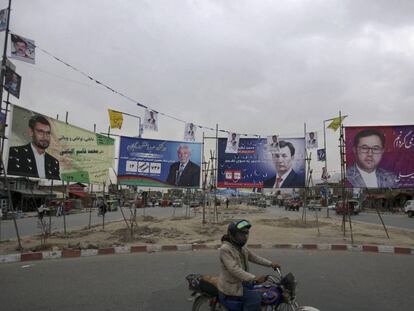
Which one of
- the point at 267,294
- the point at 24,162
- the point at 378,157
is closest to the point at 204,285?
the point at 267,294

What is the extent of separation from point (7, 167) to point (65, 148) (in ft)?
9.67

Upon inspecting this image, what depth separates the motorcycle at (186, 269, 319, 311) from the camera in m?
4.21

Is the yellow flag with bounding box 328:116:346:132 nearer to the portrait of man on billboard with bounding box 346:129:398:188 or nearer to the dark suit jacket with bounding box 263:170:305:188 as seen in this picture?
the portrait of man on billboard with bounding box 346:129:398:188

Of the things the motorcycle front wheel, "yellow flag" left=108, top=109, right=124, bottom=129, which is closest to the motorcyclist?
the motorcycle front wheel

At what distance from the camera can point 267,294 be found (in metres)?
4.31

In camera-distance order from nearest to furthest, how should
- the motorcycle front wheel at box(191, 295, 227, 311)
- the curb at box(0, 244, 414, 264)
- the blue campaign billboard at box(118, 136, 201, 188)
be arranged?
the motorcycle front wheel at box(191, 295, 227, 311) → the curb at box(0, 244, 414, 264) → the blue campaign billboard at box(118, 136, 201, 188)

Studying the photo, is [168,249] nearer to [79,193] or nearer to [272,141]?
[272,141]

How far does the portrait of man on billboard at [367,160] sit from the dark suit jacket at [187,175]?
754 centimetres

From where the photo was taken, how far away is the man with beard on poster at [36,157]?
1326 cm

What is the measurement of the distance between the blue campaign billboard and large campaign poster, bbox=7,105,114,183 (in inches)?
67.3

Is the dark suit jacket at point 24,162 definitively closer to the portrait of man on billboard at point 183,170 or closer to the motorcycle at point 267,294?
the portrait of man on billboard at point 183,170

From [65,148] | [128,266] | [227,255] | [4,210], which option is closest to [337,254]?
[128,266]

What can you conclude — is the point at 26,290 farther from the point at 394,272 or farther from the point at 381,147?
the point at 381,147

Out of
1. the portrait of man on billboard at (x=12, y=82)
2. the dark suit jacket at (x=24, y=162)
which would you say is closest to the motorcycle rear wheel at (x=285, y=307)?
the portrait of man on billboard at (x=12, y=82)
